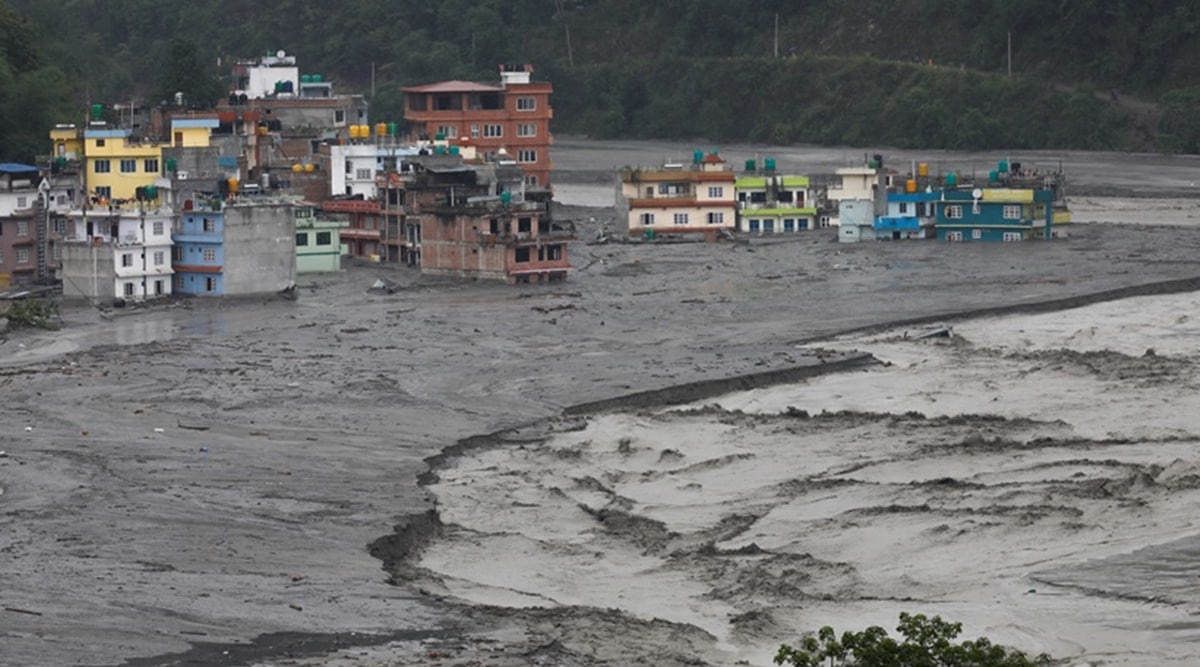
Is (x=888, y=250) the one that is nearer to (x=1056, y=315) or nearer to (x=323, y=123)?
(x=1056, y=315)

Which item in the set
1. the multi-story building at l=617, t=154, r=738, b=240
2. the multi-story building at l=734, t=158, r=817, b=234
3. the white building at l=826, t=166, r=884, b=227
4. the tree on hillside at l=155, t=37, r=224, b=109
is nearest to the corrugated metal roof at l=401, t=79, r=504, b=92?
the tree on hillside at l=155, t=37, r=224, b=109

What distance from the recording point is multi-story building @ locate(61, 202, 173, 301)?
57.6 metres

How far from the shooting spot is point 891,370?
45625 millimetres

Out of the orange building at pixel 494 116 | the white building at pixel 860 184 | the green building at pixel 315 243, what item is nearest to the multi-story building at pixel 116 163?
the green building at pixel 315 243

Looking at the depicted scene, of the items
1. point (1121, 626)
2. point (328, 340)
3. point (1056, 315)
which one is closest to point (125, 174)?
point (328, 340)

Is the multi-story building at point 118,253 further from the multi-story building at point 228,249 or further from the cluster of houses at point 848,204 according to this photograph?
the cluster of houses at point 848,204

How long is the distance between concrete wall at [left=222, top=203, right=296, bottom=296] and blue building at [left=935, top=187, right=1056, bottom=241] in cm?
2115

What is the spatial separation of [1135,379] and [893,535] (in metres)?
13.1

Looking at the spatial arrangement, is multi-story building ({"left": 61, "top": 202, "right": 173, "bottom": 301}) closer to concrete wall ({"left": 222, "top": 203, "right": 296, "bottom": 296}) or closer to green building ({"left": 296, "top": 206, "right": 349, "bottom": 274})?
concrete wall ({"left": 222, "top": 203, "right": 296, "bottom": 296})

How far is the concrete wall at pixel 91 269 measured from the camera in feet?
189

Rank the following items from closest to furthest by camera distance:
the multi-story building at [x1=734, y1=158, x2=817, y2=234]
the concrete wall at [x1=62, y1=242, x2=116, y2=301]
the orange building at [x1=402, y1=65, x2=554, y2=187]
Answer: the concrete wall at [x1=62, y1=242, x2=116, y2=301]
the multi-story building at [x1=734, y1=158, x2=817, y2=234]
the orange building at [x1=402, y1=65, x2=554, y2=187]

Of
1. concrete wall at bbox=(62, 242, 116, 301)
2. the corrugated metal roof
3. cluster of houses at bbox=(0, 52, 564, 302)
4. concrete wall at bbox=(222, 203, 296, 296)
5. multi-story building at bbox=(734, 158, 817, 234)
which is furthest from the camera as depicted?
the corrugated metal roof

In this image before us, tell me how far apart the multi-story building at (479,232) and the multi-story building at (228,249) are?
18.2ft

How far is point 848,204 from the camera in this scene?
72.5m
